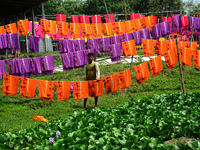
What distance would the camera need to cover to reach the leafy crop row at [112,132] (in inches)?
128

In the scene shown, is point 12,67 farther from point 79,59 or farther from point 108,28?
point 108,28

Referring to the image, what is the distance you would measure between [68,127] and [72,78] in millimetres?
6706

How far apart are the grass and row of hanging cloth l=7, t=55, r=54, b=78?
3.66 ft

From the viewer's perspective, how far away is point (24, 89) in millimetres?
7207

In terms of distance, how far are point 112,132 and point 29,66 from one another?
5.43 m

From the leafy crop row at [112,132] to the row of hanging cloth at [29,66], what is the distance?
3890 millimetres

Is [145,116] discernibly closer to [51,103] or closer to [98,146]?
[98,146]

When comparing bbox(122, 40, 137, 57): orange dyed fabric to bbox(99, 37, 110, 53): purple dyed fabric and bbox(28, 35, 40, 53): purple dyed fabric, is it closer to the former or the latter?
bbox(99, 37, 110, 53): purple dyed fabric

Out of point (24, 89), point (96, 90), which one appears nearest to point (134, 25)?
point (96, 90)

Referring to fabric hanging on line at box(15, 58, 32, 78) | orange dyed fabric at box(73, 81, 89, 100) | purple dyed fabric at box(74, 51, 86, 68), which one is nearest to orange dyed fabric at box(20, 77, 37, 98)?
fabric hanging on line at box(15, 58, 32, 78)

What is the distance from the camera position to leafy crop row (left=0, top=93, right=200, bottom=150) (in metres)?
3.25

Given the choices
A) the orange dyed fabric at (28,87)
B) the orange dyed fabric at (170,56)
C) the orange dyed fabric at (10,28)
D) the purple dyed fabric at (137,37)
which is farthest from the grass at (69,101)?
the orange dyed fabric at (10,28)

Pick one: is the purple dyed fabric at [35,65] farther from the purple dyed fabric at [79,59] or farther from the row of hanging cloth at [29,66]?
the purple dyed fabric at [79,59]

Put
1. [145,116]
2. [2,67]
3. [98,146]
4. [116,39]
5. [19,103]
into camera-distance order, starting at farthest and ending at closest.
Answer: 1. [116,39]
2. [19,103]
3. [2,67]
4. [145,116]
5. [98,146]
